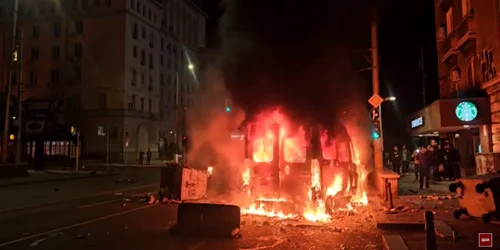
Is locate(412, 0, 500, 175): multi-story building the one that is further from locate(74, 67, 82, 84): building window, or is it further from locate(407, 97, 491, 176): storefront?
locate(74, 67, 82, 84): building window

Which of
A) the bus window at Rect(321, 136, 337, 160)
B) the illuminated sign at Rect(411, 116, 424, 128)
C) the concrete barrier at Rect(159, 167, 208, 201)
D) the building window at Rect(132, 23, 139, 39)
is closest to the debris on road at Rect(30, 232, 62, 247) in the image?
the concrete barrier at Rect(159, 167, 208, 201)

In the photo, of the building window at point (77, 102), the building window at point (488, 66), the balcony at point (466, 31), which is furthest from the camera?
the building window at point (77, 102)

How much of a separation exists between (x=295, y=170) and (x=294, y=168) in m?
0.06

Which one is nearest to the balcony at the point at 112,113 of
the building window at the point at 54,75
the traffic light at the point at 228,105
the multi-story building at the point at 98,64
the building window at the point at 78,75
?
the multi-story building at the point at 98,64

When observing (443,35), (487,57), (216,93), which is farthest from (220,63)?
(443,35)

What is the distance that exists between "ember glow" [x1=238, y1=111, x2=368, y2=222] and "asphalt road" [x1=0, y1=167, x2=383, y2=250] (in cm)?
94

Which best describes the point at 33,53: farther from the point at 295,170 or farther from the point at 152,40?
the point at 295,170

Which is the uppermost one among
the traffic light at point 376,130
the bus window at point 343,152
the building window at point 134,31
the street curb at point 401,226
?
the building window at point 134,31

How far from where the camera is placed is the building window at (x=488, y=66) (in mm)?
15892

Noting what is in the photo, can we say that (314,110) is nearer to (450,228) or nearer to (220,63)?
(220,63)

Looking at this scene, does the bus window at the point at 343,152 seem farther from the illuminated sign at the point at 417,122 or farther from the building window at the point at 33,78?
the building window at the point at 33,78

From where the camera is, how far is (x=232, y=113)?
Result: 48.5 feet

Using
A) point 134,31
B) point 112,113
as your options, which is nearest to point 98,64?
point 134,31

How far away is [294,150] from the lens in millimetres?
12047
